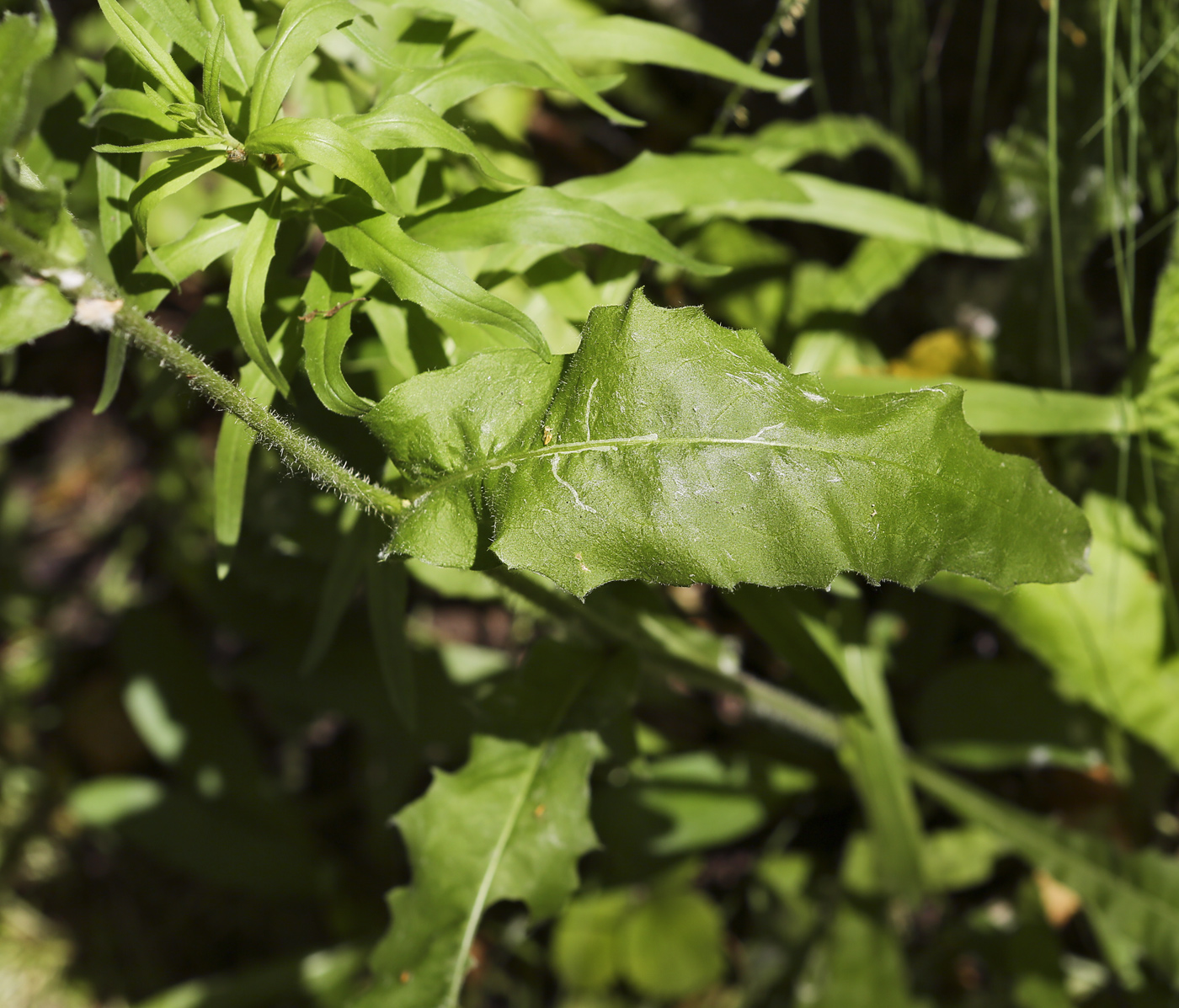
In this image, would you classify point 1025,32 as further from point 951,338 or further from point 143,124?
point 143,124

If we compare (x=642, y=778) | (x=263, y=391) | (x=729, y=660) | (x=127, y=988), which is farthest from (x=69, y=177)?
(x=127, y=988)

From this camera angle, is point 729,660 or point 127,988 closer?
point 729,660

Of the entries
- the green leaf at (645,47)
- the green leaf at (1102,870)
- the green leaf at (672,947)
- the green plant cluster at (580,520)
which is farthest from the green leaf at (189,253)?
the green leaf at (672,947)

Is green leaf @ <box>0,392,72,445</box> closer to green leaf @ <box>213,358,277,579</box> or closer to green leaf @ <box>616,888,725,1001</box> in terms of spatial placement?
green leaf @ <box>213,358,277,579</box>

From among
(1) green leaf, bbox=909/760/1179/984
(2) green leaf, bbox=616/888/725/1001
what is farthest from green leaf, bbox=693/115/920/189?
(2) green leaf, bbox=616/888/725/1001

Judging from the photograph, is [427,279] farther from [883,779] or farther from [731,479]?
[883,779]

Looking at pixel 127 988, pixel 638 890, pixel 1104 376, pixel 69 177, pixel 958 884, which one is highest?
pixel 69 177

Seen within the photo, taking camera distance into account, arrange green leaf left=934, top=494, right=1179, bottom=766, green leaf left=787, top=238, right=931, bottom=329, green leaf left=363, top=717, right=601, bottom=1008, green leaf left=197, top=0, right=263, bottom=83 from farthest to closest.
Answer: green leaf left=787, top=238, right=931, bottom=329, green leaf left=934, top=494, right=1179, bottom=766, green leaf left=363, top=717, right=601, bottom=1008, green leaf left=197, top=0, right=263, bottom=83
